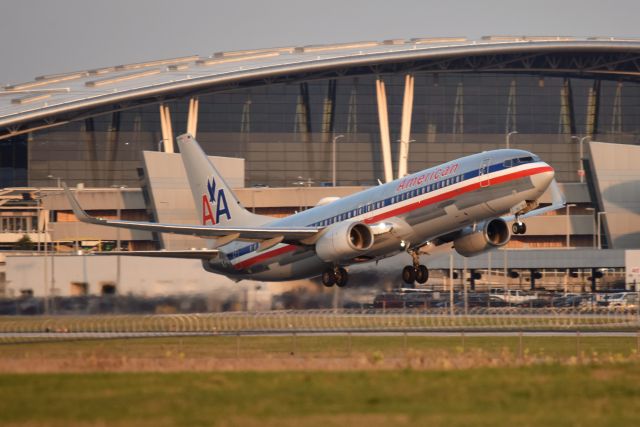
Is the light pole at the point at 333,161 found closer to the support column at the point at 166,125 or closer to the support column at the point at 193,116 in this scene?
the support column at the point at 193,116

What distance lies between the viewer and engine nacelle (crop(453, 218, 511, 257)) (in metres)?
53.1

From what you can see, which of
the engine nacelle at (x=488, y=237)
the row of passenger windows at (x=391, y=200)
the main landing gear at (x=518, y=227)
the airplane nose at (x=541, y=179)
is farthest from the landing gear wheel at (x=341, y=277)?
the airplane nose at (x=541, y=179)

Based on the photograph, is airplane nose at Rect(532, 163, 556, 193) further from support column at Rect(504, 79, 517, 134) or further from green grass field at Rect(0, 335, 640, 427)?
support column at Rect(504, 79, 517, 134)

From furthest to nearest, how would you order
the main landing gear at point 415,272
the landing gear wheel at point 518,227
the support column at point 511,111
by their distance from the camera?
the support column at point 511,111 → the main landing gear at point 415,272 → the landing gear wheel at point 518,227

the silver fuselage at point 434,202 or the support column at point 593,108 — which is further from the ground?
the support column at point 593,108

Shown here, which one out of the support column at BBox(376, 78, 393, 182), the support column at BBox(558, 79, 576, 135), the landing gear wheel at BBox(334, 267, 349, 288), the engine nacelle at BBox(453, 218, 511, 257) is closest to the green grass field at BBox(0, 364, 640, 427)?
the engine nacelle at BBox(453, 218, 511, 257)

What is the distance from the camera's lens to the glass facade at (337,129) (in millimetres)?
130000

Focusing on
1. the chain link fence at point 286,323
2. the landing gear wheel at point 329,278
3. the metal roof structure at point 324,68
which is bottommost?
the chain link fence at point 286,323

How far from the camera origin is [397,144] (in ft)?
443

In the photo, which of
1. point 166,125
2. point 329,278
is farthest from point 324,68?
point 329,278

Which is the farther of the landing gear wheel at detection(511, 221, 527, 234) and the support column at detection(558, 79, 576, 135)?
the support column at detection(558, 79, 576, 135)

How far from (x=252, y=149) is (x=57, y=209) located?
77.2ft

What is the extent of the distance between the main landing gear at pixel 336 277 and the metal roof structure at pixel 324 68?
75.4 metres

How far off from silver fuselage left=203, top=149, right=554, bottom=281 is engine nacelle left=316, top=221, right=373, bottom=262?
0.52m
